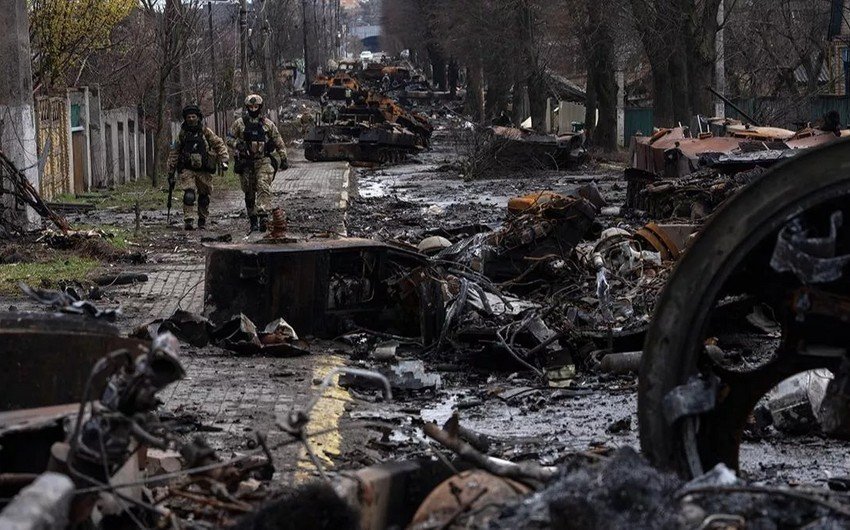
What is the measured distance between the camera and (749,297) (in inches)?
184

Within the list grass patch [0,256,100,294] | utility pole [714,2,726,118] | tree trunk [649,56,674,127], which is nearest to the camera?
grass patch [0,256,100,294]

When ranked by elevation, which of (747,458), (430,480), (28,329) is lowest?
(747,458)

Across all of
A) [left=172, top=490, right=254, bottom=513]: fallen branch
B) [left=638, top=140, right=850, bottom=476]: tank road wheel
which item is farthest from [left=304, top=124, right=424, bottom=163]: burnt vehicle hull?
[left=638, top=140, right=850, bottom=476]: tank road wheel

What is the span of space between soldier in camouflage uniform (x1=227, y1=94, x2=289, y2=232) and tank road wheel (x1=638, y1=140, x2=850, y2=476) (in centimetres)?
1551

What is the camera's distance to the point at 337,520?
426cm

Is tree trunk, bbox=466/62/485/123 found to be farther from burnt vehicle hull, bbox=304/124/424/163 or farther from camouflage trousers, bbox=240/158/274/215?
camouflage trousers, bbox=240/158/274/215

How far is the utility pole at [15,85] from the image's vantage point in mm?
19391

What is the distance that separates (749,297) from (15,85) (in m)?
16.6

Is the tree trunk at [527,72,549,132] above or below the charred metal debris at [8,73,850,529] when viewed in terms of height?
above

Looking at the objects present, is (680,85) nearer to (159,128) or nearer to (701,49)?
(701,49)

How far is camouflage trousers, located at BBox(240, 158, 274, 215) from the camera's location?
19.9m

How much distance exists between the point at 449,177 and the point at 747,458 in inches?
1179

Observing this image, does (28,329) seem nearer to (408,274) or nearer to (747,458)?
(747,458)

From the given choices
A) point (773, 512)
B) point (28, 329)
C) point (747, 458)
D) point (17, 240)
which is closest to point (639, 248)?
point (747, 458)
